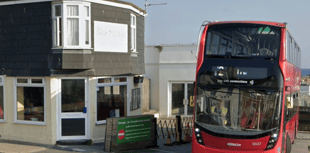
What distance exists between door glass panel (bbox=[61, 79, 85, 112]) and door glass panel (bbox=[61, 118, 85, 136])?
42 cm

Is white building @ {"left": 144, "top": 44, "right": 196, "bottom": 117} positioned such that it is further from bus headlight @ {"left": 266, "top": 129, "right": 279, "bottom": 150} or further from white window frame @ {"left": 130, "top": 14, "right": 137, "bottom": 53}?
bus headlight @ {"left": 266, "top": 129, "right": 279, "bottom": 150}

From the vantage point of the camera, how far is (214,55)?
1092cm

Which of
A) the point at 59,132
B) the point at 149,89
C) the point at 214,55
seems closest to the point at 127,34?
the point at 59,132

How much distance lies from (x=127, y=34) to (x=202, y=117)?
263 inches

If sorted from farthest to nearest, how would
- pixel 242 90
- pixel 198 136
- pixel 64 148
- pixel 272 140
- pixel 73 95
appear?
pixel 73 95, pixel 64 148, pixel 198 136, pixel 242 90, pixel 272 140

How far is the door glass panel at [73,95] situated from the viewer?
14.5 metres

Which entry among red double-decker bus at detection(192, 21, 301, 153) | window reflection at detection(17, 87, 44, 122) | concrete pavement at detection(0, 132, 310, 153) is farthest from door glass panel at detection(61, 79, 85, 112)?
red double-decker bus at detection(192, 21, 301, 153)

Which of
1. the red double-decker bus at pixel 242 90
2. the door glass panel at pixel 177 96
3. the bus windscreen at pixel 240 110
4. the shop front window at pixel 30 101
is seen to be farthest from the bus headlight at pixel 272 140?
the door glass panel at pixel 177 96

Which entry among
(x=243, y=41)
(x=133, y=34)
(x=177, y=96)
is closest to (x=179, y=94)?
(x=177, y=96)

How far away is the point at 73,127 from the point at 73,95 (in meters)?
1.22

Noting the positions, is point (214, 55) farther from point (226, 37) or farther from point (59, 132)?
point (59, 132)

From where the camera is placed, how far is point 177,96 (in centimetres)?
2491

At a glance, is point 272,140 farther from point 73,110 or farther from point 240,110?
point 73,110

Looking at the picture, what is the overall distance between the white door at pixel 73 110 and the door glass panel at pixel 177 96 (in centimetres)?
1088
